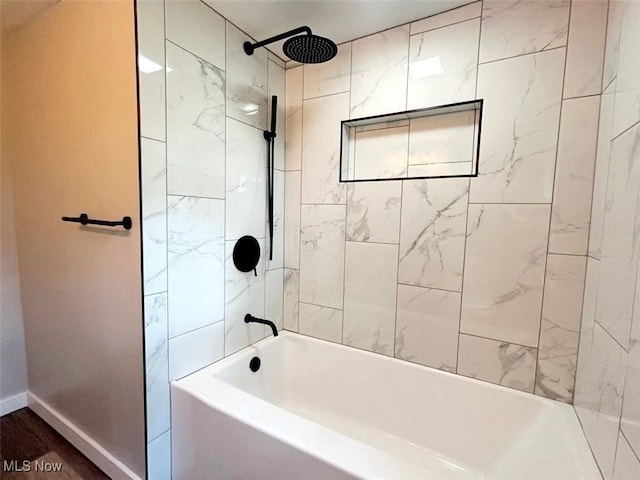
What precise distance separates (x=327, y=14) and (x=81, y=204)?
1.59 meters

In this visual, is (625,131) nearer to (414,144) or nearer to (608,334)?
(608,334)

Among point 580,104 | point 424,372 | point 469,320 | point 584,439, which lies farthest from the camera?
point 424,372

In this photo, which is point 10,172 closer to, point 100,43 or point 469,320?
point 100,43

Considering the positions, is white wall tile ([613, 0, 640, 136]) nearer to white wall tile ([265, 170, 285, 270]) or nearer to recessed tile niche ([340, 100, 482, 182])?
recessed tile niche ([340, 100, 482, 182])

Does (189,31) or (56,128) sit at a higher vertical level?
(189,31)

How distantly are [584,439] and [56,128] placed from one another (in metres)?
2.81

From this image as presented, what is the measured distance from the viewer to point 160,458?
1376mm

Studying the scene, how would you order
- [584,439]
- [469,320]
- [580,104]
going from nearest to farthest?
[584,439] → [580,104] → [469,320]

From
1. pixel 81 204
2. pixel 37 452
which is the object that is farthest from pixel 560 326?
pixel 37 452

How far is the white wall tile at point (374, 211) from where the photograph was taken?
166 centimetres

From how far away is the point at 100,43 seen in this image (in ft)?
4.25

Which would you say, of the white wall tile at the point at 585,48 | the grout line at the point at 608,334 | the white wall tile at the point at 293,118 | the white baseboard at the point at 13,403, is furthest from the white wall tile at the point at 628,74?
the white baseboard at the point at 13,403

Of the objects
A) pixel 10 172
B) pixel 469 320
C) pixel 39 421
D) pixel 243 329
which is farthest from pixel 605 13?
pixel 39 421

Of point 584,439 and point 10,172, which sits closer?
point 584,439
